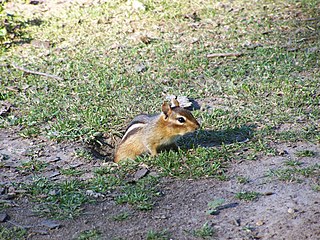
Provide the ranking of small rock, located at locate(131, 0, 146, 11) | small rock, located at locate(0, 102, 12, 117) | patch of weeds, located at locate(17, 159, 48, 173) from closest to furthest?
patch of weeds, located at locate(17, 159, 48, 173) < small rock, located at locate(0, 102, 12, 117) < small rock, located at locate(131, 0, 146, 11)

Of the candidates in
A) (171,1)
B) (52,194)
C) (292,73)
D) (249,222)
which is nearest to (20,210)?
(52,194)

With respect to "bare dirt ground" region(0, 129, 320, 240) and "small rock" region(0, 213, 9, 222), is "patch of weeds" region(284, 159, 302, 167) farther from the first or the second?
"small rock" region(0, 213, 9, 222)

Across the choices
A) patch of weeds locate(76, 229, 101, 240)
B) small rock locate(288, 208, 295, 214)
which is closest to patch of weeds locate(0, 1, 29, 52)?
patch of weeds locate(76, 229, 101, 240)

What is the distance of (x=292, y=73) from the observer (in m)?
7.53

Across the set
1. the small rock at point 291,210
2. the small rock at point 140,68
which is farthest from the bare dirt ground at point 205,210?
the small rock at point 140,68

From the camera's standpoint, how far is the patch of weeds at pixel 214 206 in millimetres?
4688

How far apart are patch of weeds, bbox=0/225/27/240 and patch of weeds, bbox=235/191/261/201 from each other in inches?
69.2

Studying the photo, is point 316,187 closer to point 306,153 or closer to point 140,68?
point 306,153

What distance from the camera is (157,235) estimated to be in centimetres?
438

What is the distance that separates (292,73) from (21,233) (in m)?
4.37

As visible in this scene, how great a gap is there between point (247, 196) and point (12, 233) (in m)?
1.91

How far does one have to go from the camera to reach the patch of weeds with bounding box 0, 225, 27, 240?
173 inches

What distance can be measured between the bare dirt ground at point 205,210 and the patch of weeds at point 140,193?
0.06 meters

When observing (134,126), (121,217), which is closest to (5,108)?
(134,126)
